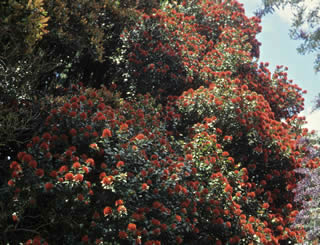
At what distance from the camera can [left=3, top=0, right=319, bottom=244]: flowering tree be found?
183 inches

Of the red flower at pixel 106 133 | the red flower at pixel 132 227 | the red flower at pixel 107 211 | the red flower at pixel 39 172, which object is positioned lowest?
the red flower at pixel 132 227

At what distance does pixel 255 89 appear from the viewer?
32.1 feet

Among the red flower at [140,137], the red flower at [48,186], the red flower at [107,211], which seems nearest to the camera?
the red flower at [48,186]

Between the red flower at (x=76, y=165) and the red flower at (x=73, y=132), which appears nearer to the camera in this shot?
the red flower at (x=76, y=165)

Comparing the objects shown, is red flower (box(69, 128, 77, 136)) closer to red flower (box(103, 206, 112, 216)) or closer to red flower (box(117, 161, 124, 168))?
red flower (box(117, 161, 124, 168))

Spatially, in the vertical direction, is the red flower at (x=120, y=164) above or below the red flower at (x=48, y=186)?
above

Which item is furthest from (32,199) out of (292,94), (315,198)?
(292,94)

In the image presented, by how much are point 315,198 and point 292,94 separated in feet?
14.8

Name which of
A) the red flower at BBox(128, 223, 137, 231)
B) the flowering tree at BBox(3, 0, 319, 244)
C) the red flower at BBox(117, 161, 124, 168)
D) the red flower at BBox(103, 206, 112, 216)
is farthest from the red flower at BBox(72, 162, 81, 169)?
the red flower at BBox(128, 223, 137, 231)

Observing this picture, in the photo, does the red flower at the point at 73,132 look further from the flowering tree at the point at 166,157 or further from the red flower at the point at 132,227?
the red flower at the point at 132,227

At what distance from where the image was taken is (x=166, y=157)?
565cm

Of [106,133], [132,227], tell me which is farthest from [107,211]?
[106,133]

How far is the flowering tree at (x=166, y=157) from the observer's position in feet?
15.3

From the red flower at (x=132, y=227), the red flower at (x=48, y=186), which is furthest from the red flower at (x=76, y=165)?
the red flower at (x=132, y=227)
